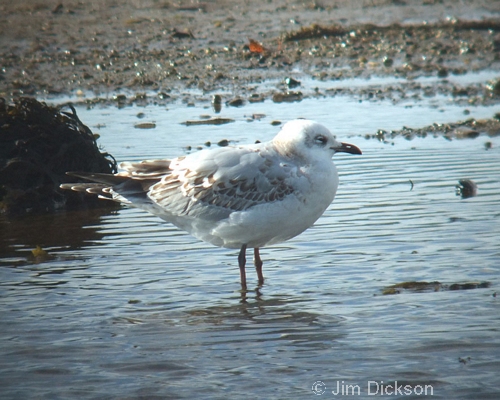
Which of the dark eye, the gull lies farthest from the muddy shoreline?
the dark eye

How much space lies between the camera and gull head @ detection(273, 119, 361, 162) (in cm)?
704

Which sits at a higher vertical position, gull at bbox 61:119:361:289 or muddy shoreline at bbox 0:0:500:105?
muddy shoreline at bbox 0:0:500:105

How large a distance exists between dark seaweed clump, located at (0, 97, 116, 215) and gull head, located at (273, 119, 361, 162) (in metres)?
3.33

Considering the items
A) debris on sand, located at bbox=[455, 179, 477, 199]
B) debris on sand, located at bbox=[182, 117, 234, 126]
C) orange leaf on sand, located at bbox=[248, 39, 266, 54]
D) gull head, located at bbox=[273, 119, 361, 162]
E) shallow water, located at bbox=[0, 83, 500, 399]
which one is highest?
orange leaf on sand, located at bbox=[248, 39, 266, 54]

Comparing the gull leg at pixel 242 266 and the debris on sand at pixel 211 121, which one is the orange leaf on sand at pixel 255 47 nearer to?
A: the debris on sand at pixel 211 121

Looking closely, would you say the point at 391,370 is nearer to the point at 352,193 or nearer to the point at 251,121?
the point at 352,193

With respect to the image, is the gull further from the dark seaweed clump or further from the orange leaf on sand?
the orange leaf on sand

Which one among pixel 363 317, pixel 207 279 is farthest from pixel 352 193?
pixel 363 317

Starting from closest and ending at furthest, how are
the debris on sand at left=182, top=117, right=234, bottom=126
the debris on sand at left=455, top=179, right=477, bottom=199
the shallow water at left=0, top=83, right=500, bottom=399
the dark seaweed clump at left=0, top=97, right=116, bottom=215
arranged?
the shallow water at left=0, top=83, right=500, bottom=399, the debris on sand at left=455, top=179, right=477, bottom=199, the dark seaweed clump at left=0, top=97, right=116, bottom=215, the debris on sand at left=182, top=117, right=234, bottom=126

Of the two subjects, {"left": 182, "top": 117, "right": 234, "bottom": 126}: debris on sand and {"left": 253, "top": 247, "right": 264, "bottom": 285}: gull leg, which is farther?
{"left": 182, "top": 117, "right": 234, "bottom": 126}: debris on sand

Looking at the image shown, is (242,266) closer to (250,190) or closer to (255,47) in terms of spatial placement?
(250,190)

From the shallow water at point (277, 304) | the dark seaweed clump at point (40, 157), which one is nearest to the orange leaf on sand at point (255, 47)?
the shallow water at point (277, 304)

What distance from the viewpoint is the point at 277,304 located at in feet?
21.5

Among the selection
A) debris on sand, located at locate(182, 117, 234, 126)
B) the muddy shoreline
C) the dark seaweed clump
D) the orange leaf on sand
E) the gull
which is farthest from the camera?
the orange leaf on sand
